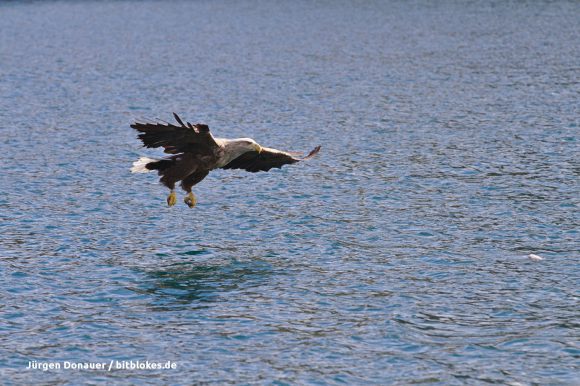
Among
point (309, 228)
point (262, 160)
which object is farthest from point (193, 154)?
point (309, 228)

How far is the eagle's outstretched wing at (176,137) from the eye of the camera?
55.2ft

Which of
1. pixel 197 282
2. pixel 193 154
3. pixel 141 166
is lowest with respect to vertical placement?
pixel 197 282

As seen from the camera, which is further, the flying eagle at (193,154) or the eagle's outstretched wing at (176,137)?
the flying eagle at (193,154)

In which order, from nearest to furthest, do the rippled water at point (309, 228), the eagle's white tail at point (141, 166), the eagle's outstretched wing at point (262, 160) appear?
the rippled water at point (309, 228)
the eagle's white tail at point (141, 166)
the eagle's outstretched wing at point (262, 160)

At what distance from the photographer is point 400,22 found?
2496 inches

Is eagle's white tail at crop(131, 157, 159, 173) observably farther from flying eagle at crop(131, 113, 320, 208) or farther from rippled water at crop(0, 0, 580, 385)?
rippled water at crop(0, 0, 580, 385)

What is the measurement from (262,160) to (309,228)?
7.13ft

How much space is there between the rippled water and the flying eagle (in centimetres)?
152

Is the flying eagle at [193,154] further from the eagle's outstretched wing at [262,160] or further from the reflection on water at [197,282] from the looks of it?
the reflection on water at [197,282]

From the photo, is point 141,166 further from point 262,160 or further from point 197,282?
point 197,282

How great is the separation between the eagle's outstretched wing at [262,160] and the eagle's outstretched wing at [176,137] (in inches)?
45.1

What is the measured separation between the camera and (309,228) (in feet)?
67.4

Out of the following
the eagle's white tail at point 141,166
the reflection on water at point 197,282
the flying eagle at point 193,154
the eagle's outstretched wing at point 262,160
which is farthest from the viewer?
the eagle's outstretched wing at point 262,160

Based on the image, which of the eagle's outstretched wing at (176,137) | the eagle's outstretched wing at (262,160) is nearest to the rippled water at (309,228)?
the eagle's outstretched wing at (262,160)
